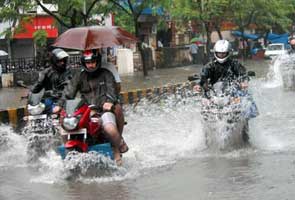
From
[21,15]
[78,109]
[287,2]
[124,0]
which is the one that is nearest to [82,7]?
[21,15]

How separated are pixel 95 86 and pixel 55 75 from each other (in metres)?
1.56

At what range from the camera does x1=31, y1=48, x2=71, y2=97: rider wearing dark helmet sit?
9.77 meters

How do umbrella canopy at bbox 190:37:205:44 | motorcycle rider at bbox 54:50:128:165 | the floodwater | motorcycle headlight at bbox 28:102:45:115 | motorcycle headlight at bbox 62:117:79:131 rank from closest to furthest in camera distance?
the floodwater < motorcycle headlight at bbox 62:117:79:131 < motorcycle rider at bbox 54:50:128:165 < motorcycle headlight at bbox 28:102:45:115 < umbrella canopy at bbox 190:37:205:44

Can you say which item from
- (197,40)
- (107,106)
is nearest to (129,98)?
(107,106)

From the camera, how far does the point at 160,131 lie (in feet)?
39.6

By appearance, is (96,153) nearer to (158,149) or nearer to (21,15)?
(158,149)

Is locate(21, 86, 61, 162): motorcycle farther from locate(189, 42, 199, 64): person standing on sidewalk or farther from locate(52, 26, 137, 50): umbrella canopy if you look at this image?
locate(189, 42, 199, 64): person standing on sidewalk

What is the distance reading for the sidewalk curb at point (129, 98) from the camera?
47.5 ft

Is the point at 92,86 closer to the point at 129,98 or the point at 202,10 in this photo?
the point at 129,98

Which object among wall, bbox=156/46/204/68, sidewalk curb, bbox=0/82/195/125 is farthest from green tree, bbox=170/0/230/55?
sidewalk curb, bbox=0/82/195/125

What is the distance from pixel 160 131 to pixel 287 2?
136 feet

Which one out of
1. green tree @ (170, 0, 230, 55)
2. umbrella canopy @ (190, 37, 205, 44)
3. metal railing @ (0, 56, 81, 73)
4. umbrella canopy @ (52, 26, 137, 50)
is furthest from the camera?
umbrella canopy @ (190, 37, 205, 44)

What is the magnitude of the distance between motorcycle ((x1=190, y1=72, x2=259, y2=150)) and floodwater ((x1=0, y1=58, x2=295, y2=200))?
197mm

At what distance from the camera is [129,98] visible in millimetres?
19125
